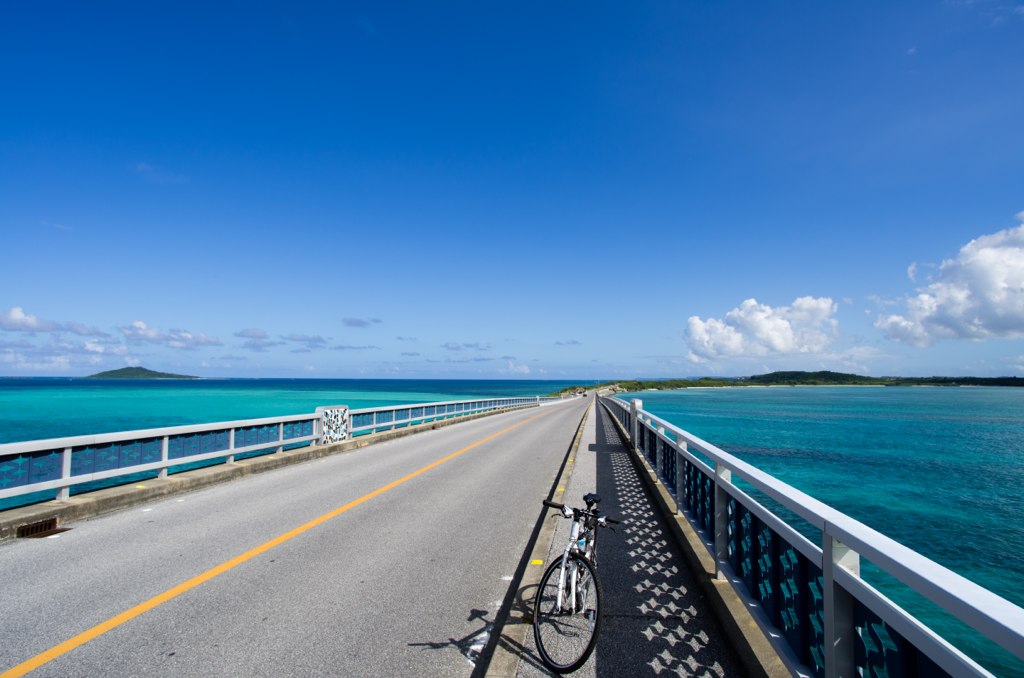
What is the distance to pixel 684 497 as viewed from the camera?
23.9 ft

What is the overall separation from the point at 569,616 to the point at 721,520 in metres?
1.67

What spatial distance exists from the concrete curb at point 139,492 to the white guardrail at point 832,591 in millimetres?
8743

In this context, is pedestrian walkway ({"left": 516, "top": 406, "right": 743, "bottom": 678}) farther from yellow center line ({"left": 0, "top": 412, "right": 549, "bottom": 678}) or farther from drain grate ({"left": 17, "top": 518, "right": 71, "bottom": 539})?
drain grate ({"left": 17, "top": 518, "right": 71, "bottom": 539})

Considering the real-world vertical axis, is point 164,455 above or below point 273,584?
above

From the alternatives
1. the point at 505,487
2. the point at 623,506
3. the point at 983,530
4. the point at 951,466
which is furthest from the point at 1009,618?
the point at 951,466

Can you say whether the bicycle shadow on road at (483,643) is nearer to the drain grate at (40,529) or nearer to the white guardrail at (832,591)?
the white guardrail at (832,591)

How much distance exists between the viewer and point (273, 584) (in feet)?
18.5

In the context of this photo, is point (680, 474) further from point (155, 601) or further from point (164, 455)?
point (164, 455)

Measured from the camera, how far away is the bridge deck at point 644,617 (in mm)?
3982

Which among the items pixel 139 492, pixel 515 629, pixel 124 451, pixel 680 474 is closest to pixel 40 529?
pixel 139 492

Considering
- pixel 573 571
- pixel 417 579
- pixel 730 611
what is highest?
pixel 573 571

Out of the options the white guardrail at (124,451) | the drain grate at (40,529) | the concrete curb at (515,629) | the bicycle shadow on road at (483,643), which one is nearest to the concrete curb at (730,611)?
the bicycle shadow on road at (483,643)

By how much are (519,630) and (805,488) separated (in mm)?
21038

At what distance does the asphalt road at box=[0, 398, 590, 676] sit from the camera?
4.17 metres
